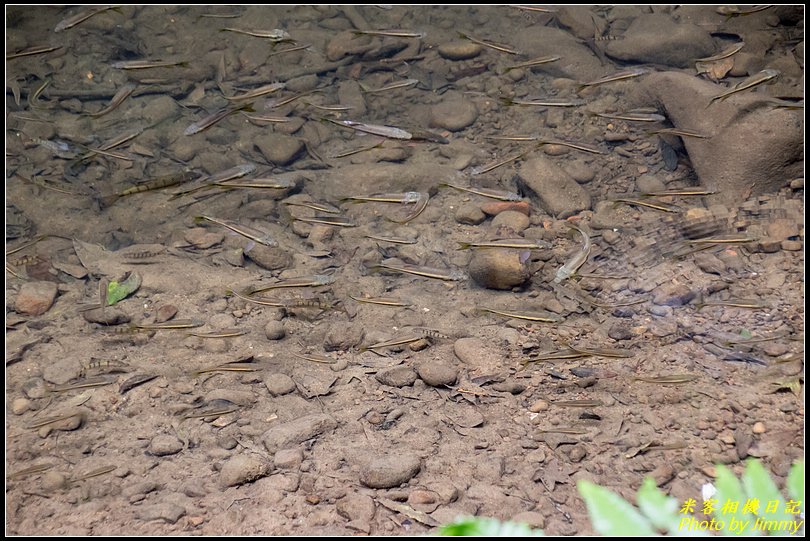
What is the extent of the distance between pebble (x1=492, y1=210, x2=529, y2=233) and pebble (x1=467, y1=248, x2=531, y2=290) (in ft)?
2.66

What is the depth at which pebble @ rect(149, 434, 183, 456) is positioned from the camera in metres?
3.95

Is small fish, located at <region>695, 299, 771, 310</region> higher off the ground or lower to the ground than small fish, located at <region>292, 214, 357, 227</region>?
higher

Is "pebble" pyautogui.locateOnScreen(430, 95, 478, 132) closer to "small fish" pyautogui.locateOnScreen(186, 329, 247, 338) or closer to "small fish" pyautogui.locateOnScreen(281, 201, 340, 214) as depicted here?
"small fish" pyautogui.locateOnScreen(281, 201, 340, 214)

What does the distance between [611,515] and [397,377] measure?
3.23 meters

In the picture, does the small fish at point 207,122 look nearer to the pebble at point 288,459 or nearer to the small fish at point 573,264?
the small fish at point 573,264

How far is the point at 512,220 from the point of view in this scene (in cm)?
631

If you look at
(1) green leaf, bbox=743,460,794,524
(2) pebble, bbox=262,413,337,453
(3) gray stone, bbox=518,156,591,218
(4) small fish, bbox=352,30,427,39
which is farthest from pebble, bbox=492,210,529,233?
(1) green leaf, bbox=743,460,794,524

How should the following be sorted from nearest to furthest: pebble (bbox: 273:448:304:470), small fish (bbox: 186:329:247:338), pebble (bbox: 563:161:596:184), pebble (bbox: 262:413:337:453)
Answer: pebble (bbox: 273:448:304:470) < pebble (bbox: 262:413:337:453) < small fish (bbox: 186:329:247:338) < pebble (bbox: 563:161:596:184)

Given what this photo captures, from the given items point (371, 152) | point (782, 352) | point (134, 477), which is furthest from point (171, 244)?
point (782, 352)

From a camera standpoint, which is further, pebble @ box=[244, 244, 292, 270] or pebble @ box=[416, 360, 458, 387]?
pebble @ box=[244, 244, 292, 270]

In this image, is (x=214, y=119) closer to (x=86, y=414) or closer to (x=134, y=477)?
(x=86, y=414)

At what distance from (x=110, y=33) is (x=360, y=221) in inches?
233

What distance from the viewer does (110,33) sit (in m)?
9.22

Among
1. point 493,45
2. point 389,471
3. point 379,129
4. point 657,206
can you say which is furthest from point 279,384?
point 493,45
